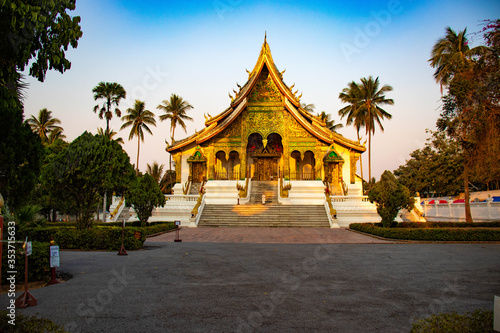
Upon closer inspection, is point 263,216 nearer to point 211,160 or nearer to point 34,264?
point 211,160

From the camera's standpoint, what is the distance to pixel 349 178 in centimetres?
3584

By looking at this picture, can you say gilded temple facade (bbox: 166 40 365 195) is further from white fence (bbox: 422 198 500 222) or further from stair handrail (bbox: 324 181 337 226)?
stair handrail (bbox: 324 181 337 226)

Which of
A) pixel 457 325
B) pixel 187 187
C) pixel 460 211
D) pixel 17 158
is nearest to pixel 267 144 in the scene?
pixel 187 187

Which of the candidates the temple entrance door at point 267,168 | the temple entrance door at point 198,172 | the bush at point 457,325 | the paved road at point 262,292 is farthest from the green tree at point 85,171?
Answer: the temple entrance door at point 267,168

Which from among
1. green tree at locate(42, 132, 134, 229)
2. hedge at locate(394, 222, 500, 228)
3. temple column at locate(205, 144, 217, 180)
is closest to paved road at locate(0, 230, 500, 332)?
green tree at locate(42, 132, 134, 229)

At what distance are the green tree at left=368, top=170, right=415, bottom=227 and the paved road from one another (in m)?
7.64

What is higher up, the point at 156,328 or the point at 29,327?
the point at 29,327

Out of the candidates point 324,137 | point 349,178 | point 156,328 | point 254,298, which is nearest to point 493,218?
point 349,178

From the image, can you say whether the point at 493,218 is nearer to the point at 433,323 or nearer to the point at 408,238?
the point at 408,238

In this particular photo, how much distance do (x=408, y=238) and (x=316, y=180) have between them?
18.8 m

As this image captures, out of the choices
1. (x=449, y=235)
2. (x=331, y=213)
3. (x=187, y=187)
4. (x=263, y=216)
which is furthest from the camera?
(x=187, y=187)

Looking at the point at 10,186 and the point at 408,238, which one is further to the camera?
the point at 408,238

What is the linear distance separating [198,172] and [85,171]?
24025 millimetres

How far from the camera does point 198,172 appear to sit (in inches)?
1442
